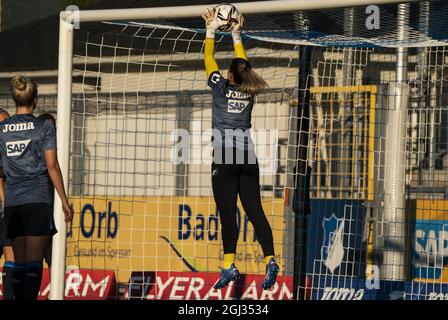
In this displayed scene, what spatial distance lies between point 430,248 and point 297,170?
2.28 metres

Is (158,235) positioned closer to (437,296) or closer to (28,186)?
(437,296)

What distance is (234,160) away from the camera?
874 centimetres

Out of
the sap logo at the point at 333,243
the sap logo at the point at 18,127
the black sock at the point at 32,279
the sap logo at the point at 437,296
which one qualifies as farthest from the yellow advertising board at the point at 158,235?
the sap logo at the point at 18,127

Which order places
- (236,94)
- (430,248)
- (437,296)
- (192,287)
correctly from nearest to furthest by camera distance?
(236,94), (437,296), (430,248), (192,287)

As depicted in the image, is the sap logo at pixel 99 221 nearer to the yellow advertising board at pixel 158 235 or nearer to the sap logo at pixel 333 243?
the yellow advertising board at pixel 158 235

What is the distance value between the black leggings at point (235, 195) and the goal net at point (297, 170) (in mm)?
1982

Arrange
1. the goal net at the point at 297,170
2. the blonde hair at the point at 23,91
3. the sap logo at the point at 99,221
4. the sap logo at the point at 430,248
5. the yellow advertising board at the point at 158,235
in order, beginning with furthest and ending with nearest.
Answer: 1. the sap logo at the point at 99,221
2. the yellow advertising board at the point at 158,235
3. the sap logo at the point at 430,248
4. the goal net at the point at 297,170
5. the blonde hair at the point at 23,91

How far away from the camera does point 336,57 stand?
42.0 ft

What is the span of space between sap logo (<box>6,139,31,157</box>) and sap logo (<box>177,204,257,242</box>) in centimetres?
531

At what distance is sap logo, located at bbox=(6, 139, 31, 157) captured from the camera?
27.4 ft

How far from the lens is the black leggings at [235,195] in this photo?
8781 mm

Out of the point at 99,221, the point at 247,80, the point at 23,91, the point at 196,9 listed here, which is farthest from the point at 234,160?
the point at 99,221

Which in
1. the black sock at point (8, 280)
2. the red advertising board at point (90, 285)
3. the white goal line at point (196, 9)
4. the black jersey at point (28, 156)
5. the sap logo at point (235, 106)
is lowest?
the red advertising board at point (90, 285)
